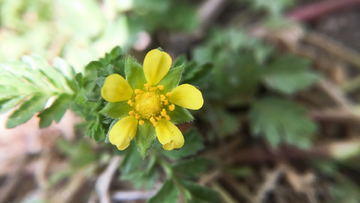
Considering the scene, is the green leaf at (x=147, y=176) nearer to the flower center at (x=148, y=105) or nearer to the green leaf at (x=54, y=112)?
the flower center at (x=148, y=105)

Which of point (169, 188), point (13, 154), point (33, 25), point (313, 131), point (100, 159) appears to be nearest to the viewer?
point (169, 188)

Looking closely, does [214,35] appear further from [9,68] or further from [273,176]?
[9,68]

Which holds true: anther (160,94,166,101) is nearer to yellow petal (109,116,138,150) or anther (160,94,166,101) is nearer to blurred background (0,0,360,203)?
yellow petal (109,116,138,150)

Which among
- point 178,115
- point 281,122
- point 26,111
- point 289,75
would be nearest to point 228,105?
point 281,122

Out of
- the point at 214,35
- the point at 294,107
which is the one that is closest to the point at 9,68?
the point at 214,35

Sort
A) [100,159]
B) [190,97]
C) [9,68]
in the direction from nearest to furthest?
[190,97] → [9,68] → [100,159]

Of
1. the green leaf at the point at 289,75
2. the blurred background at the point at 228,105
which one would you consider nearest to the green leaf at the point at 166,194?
the blurred background at the point at 228,105
